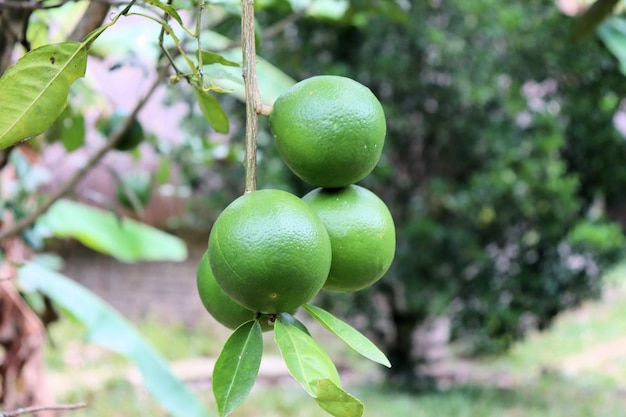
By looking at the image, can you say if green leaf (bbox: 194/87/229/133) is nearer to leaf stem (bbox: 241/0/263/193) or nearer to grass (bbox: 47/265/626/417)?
leaf stem (bbox: 241/0/263/193)

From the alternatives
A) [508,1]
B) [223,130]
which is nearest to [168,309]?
[508,1]

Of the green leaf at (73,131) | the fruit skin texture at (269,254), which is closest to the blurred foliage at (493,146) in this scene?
the green leaf at (73,131)

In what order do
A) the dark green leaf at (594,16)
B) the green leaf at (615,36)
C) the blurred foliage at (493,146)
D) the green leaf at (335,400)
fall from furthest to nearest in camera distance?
the blurred foliage at (493,146), the green leaf at (615,36), the dark green leaf at (594,16), the green leaf at (335,400)

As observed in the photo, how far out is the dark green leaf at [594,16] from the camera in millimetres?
1338

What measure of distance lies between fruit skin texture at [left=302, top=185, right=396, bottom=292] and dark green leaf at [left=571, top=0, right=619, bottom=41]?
0.97 meters

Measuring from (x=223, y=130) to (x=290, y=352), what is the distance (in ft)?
1.10

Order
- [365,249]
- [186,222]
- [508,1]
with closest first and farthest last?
[365,249] → [508,1] → [186,222]

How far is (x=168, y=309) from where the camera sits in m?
5.75

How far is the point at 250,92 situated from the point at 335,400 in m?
0.22

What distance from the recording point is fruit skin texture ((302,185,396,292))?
572 millimetres

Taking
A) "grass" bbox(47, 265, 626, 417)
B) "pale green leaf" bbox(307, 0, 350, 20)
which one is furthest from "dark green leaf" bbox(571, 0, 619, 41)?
"grass" bbox(47, 265, 626, 417)

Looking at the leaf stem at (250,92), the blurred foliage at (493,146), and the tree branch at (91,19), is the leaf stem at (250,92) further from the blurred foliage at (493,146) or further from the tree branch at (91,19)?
the blurred foliage at (493,146)

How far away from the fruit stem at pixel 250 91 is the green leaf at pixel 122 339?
1442mm

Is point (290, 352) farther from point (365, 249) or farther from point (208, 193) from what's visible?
point (208, 193)
